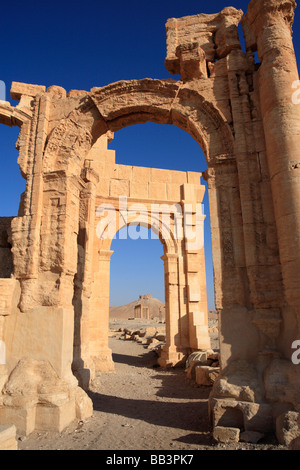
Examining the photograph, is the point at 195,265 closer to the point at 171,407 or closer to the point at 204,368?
the point at 204,368

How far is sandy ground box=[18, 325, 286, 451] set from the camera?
378cm

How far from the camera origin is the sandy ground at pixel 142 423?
3781 mm

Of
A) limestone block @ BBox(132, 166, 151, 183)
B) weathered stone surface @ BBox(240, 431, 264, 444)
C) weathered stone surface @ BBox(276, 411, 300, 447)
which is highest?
limestone block @ BBox(132, 166, 151, 183)

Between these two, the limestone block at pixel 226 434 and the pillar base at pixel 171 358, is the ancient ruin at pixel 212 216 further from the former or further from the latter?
the pillar base at pixel 171 358

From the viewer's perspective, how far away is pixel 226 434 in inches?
147

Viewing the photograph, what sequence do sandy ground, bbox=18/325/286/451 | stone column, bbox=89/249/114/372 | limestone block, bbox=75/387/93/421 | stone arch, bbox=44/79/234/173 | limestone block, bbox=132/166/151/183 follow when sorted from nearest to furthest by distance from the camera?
sandy ground, bbox=18/325/286/451 < limestone block, bbox=75/387/93/421 < stone arch, bbox=44/79/234/173 < stone column, bbox=89/249/114/372 < limestone block, bbox=132/166/151/183

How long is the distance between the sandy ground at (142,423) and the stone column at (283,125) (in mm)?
1713

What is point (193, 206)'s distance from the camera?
12.5m

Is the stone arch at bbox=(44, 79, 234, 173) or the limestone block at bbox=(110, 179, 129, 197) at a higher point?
the limestone block at bbox=(110, 179, 129, 197)

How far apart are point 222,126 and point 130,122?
1.96 m

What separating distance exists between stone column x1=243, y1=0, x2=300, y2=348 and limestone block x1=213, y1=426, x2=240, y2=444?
1204mm

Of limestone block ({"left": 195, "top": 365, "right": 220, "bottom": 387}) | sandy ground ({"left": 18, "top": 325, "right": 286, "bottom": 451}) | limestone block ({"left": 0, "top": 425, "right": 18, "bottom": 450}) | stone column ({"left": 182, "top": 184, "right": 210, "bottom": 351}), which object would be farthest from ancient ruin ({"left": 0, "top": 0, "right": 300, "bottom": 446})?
stone column ({"left": 182, "top": 184, "right": 210, "bottom": 351})

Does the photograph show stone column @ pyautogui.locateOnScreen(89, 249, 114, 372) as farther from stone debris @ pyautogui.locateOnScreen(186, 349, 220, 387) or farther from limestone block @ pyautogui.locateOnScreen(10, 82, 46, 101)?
limestone block @ pyautogui.locateOnScreen(10, 82, 46, 101)
